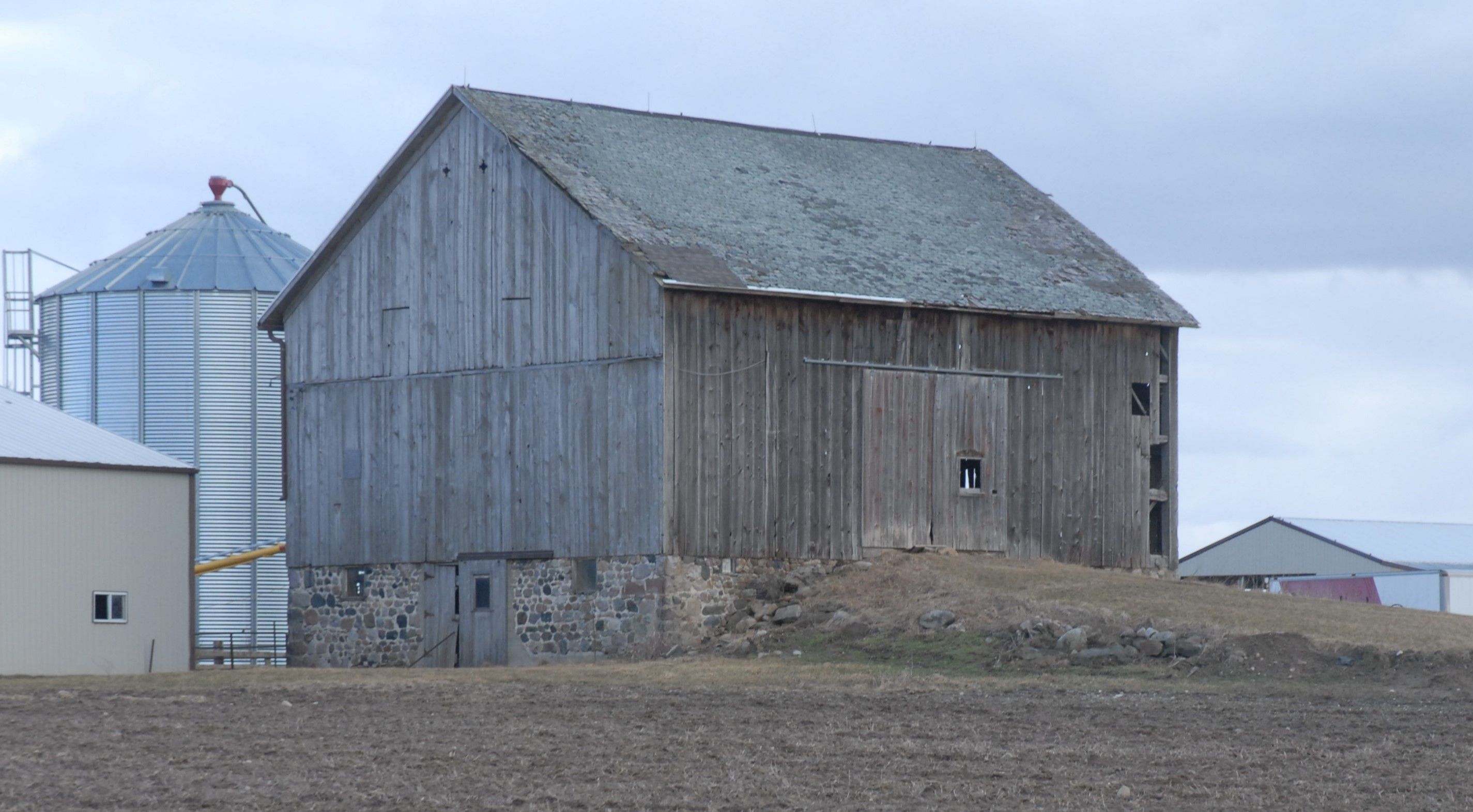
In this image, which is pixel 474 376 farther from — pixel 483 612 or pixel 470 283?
pixel 483 612

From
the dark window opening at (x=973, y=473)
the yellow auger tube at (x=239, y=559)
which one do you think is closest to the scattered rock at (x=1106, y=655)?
the dark window opening at (x=973, y=473)

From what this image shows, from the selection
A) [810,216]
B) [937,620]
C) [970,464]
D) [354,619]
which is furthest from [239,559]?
[937,620]

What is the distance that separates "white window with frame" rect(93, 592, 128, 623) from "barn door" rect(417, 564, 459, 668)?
4963 millimetres

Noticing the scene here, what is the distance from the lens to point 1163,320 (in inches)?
1580

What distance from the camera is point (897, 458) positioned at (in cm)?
3688

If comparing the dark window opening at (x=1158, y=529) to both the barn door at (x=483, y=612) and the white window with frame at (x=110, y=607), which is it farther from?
the white window with frame at (x=110, y=607)

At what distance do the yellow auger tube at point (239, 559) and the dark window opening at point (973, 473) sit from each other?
1328 cm

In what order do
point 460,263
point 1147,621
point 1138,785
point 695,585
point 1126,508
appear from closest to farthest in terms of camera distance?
1. point 1138,785
2. point 1147,621
3. point 695,585
4. point 460,263
5. point 1126,508

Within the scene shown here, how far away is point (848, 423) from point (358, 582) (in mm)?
9168

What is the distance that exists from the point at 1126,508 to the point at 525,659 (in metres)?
11.6

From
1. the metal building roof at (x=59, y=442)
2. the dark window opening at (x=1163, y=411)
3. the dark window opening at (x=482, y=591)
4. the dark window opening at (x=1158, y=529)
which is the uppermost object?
the dark window opening at (x=1163, y=411)

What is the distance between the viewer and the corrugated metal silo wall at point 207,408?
43031mm

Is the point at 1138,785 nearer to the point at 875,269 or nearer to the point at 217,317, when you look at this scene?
the point at 875,269

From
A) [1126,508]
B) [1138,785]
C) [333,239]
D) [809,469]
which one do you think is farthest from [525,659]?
[1138,785]
